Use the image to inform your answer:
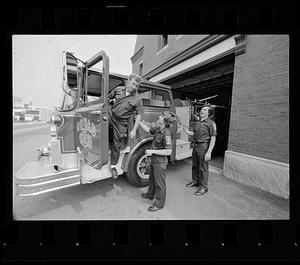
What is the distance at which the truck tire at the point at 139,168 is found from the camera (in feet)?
9.56

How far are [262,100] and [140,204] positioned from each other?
360cm

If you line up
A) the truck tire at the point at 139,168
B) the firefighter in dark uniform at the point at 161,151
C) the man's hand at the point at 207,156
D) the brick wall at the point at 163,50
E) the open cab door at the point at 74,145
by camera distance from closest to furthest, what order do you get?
the open cab door at the point at 74,145, the firefighter in dark uniform at the point at 161,151, the man's hand at the point at 207,156, the truck tire at the point at 139,168, the brick wall at the point at 163,50

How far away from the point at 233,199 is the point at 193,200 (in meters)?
0.84

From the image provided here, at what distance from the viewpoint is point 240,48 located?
3.69m

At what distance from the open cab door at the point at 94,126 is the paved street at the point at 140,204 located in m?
0.71

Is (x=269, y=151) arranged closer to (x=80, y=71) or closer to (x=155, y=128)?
(x=155, y=128)
